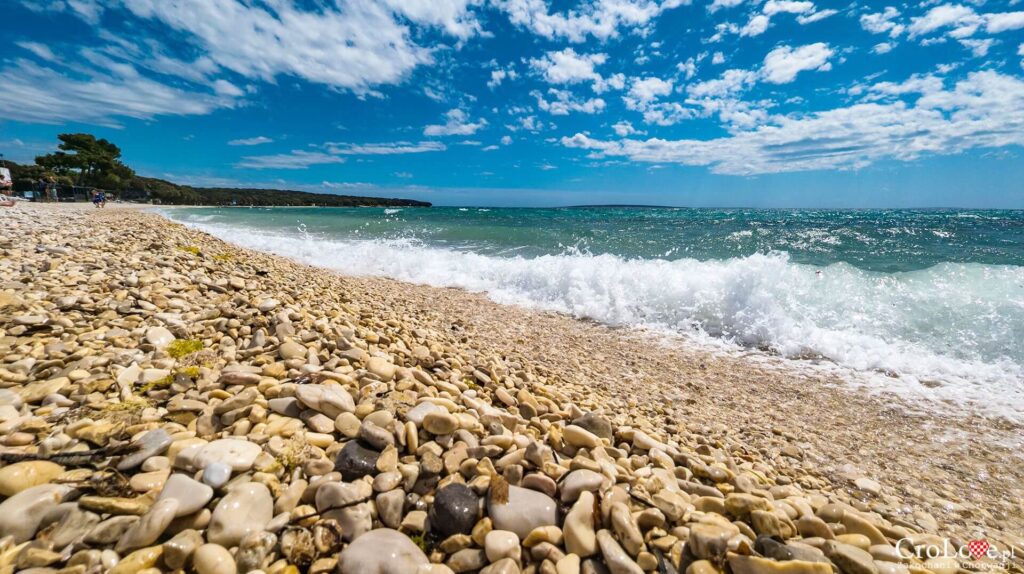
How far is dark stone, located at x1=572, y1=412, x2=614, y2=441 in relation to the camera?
240 cm

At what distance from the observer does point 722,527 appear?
1.64m

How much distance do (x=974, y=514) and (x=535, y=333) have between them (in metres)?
4.20

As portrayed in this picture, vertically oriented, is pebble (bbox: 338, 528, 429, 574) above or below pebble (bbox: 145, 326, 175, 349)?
below

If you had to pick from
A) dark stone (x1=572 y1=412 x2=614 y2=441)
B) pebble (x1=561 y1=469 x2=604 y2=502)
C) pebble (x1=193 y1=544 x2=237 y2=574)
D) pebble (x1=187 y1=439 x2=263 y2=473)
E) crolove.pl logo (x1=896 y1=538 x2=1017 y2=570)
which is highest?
pebble (x1=187 y1=439 x2=263 y2=473)

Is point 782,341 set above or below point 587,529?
below

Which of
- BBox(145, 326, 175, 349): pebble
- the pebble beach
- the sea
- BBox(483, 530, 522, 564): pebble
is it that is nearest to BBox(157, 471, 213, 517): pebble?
the pebble beach

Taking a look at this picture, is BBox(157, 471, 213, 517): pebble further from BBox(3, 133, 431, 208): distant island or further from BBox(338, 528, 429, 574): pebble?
BBox(3, 133, 431, 208): distant island

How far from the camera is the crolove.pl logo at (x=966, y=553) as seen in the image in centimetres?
174

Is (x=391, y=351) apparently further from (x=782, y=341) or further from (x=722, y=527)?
(x=782, y=341)

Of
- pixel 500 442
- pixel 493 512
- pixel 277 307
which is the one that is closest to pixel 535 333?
pixel 277 307

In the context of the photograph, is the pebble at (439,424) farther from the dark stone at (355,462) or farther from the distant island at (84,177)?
the distant island at (84,177)

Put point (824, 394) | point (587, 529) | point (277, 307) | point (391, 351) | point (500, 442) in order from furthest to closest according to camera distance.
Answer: point (824, 394) < point (277, 307) < point (391, 351) < point (500, 442) < point (587, 529)

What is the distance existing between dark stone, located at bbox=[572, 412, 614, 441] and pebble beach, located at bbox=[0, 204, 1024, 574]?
0.05ft

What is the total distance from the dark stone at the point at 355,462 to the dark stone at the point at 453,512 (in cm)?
35
